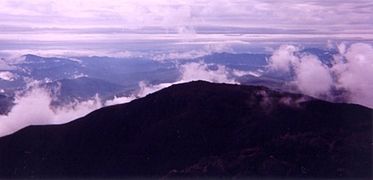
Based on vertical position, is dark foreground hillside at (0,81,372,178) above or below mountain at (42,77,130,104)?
below

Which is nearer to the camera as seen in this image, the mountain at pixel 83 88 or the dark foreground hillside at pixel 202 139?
the dark foreground hillside at pixel 202 139

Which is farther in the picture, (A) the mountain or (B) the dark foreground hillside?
(A) the mountain

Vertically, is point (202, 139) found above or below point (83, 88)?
below

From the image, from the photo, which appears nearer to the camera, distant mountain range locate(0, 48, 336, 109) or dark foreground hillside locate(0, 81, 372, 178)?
dark foreground hillside locate(0, 81, 372, 178)

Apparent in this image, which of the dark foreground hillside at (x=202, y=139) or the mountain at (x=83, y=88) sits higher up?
the mountain at (x=83, y=88)

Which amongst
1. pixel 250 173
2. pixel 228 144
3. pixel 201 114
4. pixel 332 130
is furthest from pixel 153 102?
pixel 332 130

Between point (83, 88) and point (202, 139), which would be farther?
point (83, 88)

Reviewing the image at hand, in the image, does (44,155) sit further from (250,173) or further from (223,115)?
(223,115)

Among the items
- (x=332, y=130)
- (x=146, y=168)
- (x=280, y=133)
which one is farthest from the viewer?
(x=280, y=133)
